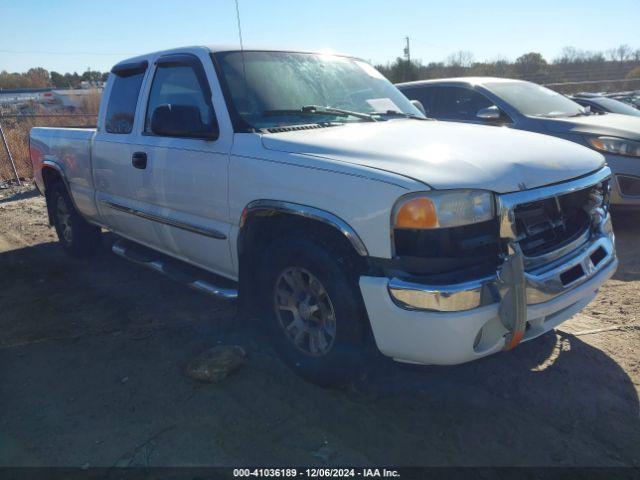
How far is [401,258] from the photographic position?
249 centimetres

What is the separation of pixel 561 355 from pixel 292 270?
1.83m

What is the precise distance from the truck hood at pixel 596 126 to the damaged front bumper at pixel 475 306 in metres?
3.70

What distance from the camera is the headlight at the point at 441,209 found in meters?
2.41

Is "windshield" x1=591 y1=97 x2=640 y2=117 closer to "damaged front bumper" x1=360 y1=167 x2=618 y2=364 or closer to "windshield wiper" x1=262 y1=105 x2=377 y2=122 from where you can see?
"windshield wiper" x1=262 y1=105 x2=377 y2=122

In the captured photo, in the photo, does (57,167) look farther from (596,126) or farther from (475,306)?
(596,126)

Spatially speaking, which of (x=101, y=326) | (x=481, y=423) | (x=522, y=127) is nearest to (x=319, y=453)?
(x=481, y=423)

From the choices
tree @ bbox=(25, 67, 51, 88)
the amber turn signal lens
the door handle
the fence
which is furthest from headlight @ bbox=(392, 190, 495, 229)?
tree @ bbox=(25, 67, 51, 88)

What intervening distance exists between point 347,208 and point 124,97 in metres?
2.96

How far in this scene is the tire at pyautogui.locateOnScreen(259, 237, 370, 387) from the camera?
107 inches

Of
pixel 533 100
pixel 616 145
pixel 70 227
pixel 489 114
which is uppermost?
pixel 533 100

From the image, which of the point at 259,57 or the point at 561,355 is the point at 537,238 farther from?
the point at 259,57

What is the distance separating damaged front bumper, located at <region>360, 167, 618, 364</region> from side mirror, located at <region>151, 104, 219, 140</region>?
1.59 metres

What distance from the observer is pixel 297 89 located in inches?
144

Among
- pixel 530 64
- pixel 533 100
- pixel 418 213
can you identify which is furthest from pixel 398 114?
pixel 530 64
